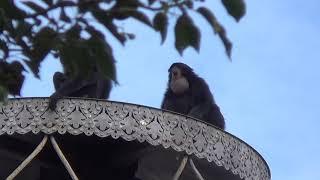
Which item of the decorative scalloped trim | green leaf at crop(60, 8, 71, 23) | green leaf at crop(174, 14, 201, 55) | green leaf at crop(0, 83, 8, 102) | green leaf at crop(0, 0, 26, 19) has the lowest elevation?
green leaf at crop(0, 83, 8, 102)

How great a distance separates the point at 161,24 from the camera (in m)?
2.78

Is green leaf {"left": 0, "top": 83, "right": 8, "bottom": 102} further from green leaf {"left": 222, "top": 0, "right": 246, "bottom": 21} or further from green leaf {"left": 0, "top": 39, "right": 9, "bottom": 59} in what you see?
green leaf {"left": 222, "top": 0, "right": 246, "bottom": 21}

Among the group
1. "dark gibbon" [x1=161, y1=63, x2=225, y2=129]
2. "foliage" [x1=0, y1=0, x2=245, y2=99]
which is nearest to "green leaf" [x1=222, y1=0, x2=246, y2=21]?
"foliage" [x1=0, y1=0, x2=245, y2=99]

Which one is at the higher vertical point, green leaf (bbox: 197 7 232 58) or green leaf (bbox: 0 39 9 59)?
green leaf (bbox: 197 7 232 58)

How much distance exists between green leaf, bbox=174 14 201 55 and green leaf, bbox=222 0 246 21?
0.13 meters

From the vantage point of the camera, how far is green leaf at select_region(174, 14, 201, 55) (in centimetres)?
269

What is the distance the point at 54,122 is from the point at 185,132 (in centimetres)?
110

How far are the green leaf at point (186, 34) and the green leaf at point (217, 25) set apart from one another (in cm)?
5

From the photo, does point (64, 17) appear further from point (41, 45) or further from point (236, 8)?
point (236, 8)

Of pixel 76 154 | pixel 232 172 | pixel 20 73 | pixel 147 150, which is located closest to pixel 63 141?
→ pixel 76 154

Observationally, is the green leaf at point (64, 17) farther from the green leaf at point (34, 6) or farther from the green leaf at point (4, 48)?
the green leaf at point (4, 48)

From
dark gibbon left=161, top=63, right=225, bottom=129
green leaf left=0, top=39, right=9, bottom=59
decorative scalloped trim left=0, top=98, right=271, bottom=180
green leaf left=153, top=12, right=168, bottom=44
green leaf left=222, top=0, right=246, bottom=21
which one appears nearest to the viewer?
green leaf left=222, top=0, right=246, bottom=21

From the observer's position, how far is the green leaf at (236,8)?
8.65 ft

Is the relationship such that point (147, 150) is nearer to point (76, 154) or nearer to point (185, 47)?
point (76, 154)
